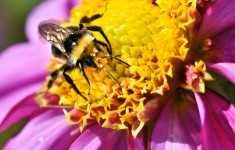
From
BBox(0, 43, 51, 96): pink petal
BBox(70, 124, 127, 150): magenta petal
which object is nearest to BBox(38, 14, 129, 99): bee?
BBox(70, 124, 127, 150): magenta petal

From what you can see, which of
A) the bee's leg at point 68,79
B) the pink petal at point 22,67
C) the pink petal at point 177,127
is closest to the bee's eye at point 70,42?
the bee's leg at point 68,79

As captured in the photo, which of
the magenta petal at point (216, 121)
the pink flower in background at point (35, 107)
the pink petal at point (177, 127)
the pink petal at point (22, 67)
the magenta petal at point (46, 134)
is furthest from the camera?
the pink petal at point (22, 67)

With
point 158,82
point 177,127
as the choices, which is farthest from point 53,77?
point 177,127

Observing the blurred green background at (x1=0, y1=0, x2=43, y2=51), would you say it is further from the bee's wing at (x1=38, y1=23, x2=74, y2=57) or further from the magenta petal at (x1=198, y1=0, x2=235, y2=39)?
the magenta petal at (x1=198, y1=0, x2=235, y2=39)

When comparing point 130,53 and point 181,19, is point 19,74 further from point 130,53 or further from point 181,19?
point 181,19

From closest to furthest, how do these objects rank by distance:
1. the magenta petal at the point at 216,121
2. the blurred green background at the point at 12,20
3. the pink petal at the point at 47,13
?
the magenta petal at the point at 216,121
the pink petal at the point at 47,13
the blurred green background at the point at 12,20

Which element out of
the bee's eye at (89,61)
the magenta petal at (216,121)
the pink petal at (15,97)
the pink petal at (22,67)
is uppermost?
the bee's eye at (89,61)

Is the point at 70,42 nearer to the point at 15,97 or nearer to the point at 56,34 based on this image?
the point at 56,34

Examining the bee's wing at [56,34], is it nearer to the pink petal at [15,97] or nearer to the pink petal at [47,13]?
the pink petal at [15,97]
